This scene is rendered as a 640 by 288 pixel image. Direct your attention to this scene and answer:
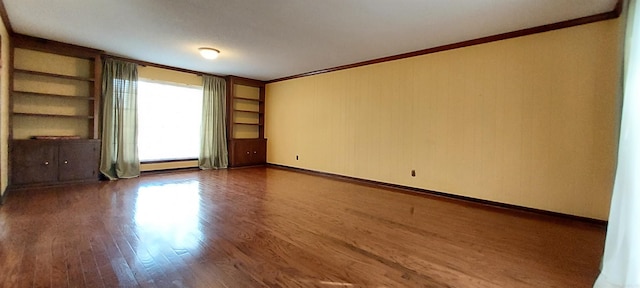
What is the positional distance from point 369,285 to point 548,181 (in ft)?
9.59

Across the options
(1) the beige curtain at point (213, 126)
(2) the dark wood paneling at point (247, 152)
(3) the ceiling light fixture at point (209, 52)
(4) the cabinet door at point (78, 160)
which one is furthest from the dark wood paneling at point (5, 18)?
(2) the dark wood paneling at point (247, 152)

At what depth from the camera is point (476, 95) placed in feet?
12.7

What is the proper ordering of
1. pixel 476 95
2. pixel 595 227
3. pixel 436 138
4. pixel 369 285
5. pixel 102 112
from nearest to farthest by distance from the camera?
pixel 369 285
pixel 595 227
pixel 476 95
pixel 436 138
pixel 102 112

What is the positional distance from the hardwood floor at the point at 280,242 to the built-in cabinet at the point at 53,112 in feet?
1.85

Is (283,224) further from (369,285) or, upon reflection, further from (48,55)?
(48,55)

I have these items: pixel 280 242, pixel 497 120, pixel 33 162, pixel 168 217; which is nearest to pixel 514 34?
pixel 497 120

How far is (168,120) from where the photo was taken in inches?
235

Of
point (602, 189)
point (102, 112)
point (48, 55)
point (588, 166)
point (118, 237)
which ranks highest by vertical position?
point (48, 55)

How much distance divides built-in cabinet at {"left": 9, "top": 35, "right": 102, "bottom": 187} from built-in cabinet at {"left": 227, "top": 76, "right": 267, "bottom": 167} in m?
2.58

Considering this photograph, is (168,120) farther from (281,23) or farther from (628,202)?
(628,202)

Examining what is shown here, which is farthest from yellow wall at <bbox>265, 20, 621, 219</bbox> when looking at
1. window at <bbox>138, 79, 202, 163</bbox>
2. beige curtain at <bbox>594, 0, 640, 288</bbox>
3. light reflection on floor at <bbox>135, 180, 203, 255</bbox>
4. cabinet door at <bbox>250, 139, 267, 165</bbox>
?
window at <bbox>138, 79, 202, 163</bbox>

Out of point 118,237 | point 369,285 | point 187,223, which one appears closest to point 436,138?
point 369,285

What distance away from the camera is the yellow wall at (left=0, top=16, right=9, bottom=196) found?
3425mm

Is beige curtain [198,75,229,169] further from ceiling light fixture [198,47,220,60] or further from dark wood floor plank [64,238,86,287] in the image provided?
dark wood floor plank [64,238,86,287]
